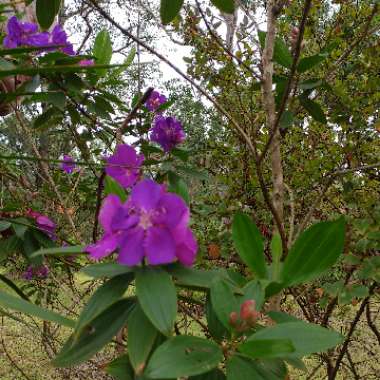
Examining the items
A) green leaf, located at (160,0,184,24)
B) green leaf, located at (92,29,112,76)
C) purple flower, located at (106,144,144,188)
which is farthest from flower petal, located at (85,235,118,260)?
green leaf, located at (92,29,112,76)

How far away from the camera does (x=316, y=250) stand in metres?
0.59

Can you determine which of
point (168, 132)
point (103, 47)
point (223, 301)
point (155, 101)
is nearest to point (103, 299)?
point (223, 301)

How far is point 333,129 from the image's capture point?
1.70 metres

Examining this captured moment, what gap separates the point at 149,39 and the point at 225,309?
27.0 feet

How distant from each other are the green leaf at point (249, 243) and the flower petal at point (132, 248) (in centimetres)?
16

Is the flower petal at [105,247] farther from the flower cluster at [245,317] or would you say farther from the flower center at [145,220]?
the flower cluster at [245,317]

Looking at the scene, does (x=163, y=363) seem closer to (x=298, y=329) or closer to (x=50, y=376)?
(x=298, y=329)

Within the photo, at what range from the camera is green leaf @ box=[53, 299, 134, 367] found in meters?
0.53

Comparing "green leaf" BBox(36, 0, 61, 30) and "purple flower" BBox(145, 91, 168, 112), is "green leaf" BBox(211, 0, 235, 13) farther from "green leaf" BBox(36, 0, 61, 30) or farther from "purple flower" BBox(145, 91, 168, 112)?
"purple flower" BBox(145, 91, 168, 112)

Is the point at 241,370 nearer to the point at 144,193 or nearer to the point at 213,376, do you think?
the point at 213,376

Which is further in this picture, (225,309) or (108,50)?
(108,50)

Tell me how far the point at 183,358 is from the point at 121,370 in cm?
15

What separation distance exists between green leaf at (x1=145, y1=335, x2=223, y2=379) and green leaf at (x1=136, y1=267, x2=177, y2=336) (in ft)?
0.06

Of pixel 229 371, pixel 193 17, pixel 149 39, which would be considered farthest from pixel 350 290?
pixel 149 39
